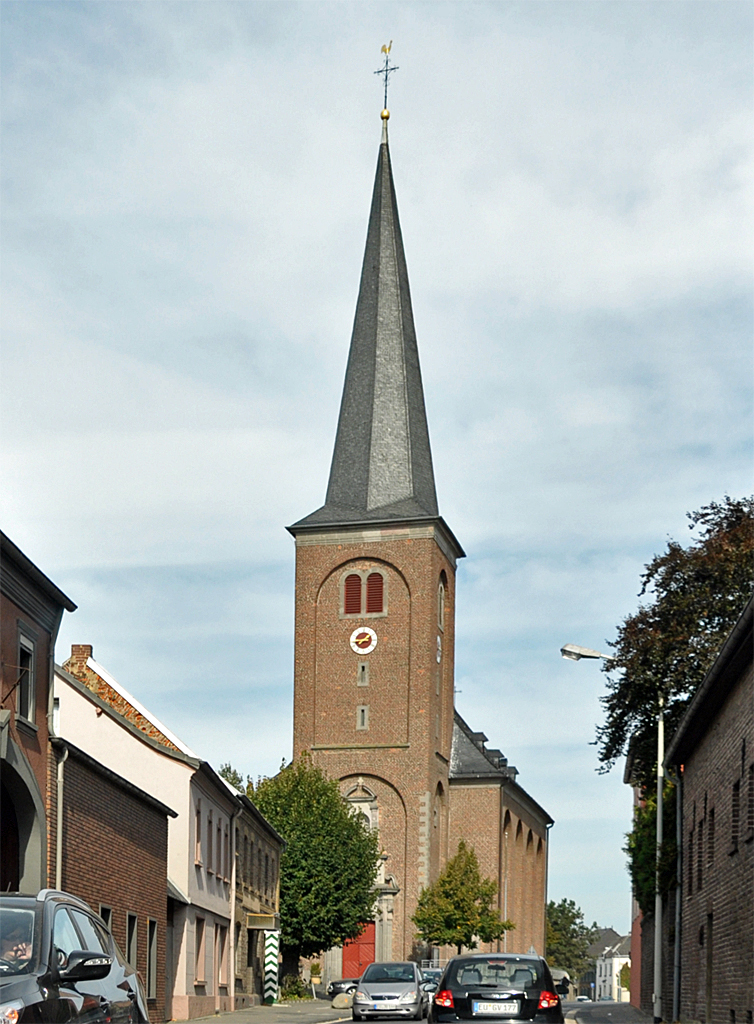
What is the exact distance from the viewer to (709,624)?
108ft

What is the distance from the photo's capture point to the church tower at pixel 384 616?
66.8 metres

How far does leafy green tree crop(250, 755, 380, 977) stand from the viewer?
53.3m

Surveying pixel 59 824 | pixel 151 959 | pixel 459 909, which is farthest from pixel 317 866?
pixel 59 824

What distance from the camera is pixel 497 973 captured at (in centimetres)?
1673

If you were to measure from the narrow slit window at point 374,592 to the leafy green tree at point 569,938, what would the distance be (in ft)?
259

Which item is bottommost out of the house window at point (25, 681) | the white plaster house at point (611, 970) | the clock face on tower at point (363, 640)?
the white plaster house at point (611, 970)

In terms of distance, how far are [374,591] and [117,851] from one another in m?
44.7

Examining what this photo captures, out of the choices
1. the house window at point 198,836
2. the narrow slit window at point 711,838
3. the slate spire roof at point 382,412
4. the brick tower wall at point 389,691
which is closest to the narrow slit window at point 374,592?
the brick tower wall at point 389,691

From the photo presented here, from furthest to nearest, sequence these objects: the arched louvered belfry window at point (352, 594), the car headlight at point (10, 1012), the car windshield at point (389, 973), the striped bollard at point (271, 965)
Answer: the arched louvered belfry window at point (352, 594)
the striped bollard at point (271, 965)
the car windshield at point (389, 973)
the car headlight at point (10, 1012)

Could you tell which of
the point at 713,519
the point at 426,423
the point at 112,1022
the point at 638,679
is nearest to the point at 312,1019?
the point at 638,679

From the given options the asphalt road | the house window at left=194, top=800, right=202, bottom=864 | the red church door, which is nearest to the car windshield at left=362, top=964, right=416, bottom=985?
the asphalt road

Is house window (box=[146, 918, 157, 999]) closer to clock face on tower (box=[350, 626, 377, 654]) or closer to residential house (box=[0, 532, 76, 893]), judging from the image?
residential house (box=[0, 532, 76, 893])

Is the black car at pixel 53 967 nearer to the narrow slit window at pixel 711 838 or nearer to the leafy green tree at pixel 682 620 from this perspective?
the narrow slit window at pixel 711 838

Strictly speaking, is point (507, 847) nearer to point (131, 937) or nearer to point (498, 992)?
point (131, 937)
